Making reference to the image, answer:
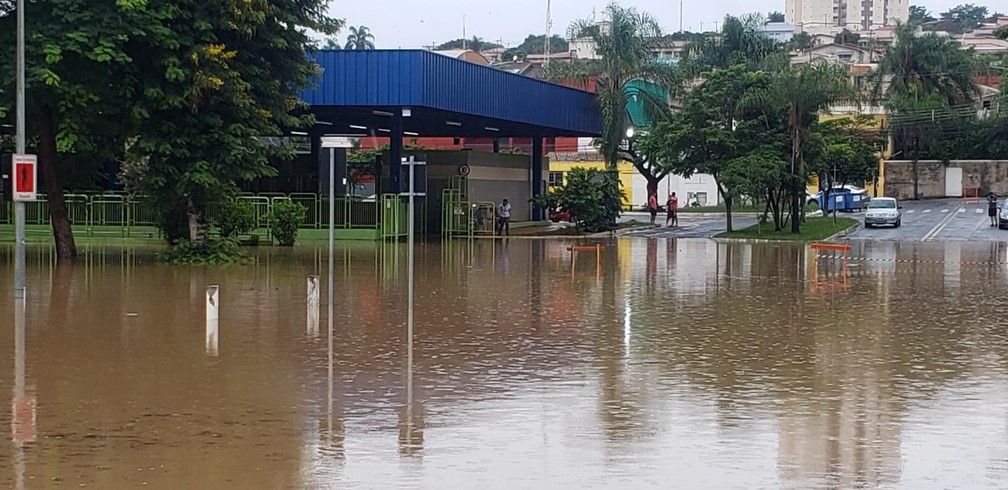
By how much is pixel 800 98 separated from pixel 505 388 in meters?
39.9

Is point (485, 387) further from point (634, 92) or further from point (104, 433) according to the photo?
point (634, 92)

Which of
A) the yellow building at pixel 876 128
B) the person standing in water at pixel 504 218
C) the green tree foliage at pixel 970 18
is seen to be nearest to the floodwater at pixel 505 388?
the person standing in water at pixel 504 218

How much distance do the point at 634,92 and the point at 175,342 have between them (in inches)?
1922

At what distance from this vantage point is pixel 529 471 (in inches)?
359

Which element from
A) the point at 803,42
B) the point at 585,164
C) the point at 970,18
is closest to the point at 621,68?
the point at 585,164

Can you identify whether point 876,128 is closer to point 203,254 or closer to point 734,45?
point 734,45

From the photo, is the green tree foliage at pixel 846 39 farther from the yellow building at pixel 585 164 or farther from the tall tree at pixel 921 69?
the yellow building at pixel 585 164

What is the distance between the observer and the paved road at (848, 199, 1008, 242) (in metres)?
53.6

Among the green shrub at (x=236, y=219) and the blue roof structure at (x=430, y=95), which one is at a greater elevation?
the blue roof structure at (x=430, y=95)

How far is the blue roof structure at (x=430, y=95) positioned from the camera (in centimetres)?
4412

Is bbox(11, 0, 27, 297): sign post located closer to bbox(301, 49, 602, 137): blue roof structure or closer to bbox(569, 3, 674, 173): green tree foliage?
bbox(301, 49, 602, 137): blue roof structure

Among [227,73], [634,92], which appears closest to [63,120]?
[227,73]

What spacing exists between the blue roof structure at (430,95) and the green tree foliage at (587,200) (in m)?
3.11

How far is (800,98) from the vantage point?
50.3 meters
